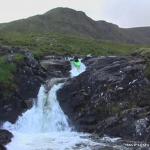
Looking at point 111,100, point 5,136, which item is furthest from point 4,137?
point 111,100

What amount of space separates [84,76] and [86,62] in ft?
79.7

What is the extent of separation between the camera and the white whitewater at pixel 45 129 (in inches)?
1928

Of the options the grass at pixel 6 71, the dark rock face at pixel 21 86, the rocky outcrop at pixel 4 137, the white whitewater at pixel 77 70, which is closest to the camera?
the rocky outcrop at pixel 4 137

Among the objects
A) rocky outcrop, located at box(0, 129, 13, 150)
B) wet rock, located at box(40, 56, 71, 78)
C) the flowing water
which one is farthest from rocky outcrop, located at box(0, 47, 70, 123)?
rocky outcrop, located at box(0, 129, 13, 150)

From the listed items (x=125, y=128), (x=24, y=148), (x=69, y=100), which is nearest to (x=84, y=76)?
(x=69, y=100)

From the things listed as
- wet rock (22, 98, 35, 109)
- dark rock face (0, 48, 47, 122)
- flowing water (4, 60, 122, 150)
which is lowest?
flowing water (4, 60, 122, 150)

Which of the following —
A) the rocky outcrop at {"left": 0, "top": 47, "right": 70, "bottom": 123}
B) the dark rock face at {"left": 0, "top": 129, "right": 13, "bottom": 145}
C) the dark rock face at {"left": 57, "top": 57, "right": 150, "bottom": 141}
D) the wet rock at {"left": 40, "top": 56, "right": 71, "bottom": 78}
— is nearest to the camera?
the dark rock face at {"left": 0, "top": 129, "right": 13, "bottom": 145}

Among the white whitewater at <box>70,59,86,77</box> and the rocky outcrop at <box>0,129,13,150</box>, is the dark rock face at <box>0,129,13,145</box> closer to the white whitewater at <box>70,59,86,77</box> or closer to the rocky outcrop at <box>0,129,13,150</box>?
the rocky outcrop at <box>0,129,13,150</box>

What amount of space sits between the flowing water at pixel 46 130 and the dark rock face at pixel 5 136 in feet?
1.97

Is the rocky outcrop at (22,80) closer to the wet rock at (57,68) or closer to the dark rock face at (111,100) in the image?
the wet rock at (57,68)

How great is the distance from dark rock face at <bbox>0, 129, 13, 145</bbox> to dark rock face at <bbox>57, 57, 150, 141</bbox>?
9696 mm

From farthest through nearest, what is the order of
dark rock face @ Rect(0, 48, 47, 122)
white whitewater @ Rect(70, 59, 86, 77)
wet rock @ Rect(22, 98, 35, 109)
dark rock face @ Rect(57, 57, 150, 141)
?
white whitewater @ Rect(70, 59, 86, 77), wet rock @ Rect(22, 98, 35, 109), dark rock face @ Rect(0, 48, 47, 122), dark rock face @ Rect(57, 57, 150, 141)

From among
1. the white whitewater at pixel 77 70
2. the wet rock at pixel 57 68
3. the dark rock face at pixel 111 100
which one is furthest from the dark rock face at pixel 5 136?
the white whitewater at pixel 77 70

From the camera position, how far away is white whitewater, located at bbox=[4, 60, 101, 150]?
49.0m
